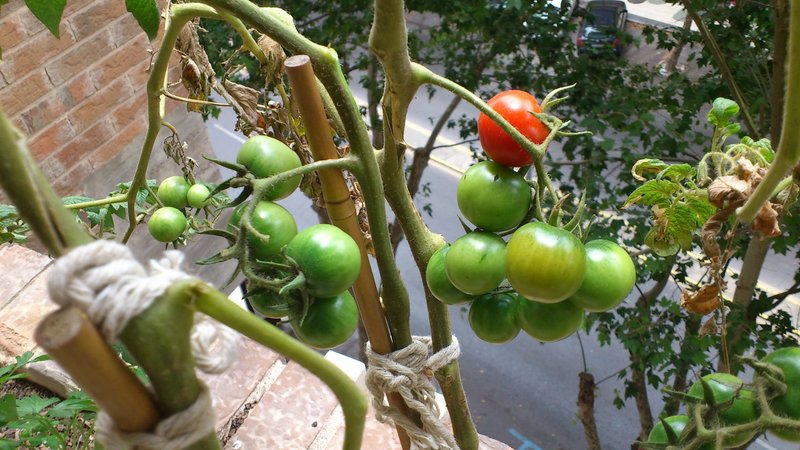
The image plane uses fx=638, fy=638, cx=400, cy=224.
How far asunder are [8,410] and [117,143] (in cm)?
131

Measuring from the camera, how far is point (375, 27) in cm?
47

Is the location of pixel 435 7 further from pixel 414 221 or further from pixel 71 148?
pixel 414 221

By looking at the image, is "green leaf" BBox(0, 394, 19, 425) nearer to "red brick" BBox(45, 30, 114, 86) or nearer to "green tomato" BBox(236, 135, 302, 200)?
"green tomato" BBox(236, 135, 302, 200)

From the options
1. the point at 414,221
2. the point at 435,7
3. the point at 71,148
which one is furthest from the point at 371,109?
the point at 414,221

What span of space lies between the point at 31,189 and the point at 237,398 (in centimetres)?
93

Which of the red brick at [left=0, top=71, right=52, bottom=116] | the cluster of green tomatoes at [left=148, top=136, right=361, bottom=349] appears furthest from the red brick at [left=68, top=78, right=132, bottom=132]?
the cluster of green tomatoes at [left=148, top=136, right=361, bottom=349]

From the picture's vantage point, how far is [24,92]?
161 cm

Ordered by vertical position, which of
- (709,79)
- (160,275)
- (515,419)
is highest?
(160,275)

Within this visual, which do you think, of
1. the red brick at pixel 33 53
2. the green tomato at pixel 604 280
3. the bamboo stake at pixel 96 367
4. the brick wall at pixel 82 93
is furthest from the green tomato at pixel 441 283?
the red brick at pixel 33 53

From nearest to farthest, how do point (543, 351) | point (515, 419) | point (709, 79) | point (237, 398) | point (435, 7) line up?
point (237, 398) → point (709, 79) → point (435, 7) → point (515, 419) → point (543, 351)

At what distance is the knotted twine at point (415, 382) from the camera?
0.63 metres

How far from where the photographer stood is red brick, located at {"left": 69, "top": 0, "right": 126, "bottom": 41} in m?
1.69

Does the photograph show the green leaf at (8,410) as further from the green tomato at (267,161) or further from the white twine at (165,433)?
the white twine at (165,433)

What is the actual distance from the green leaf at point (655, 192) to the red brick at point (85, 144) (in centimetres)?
163
